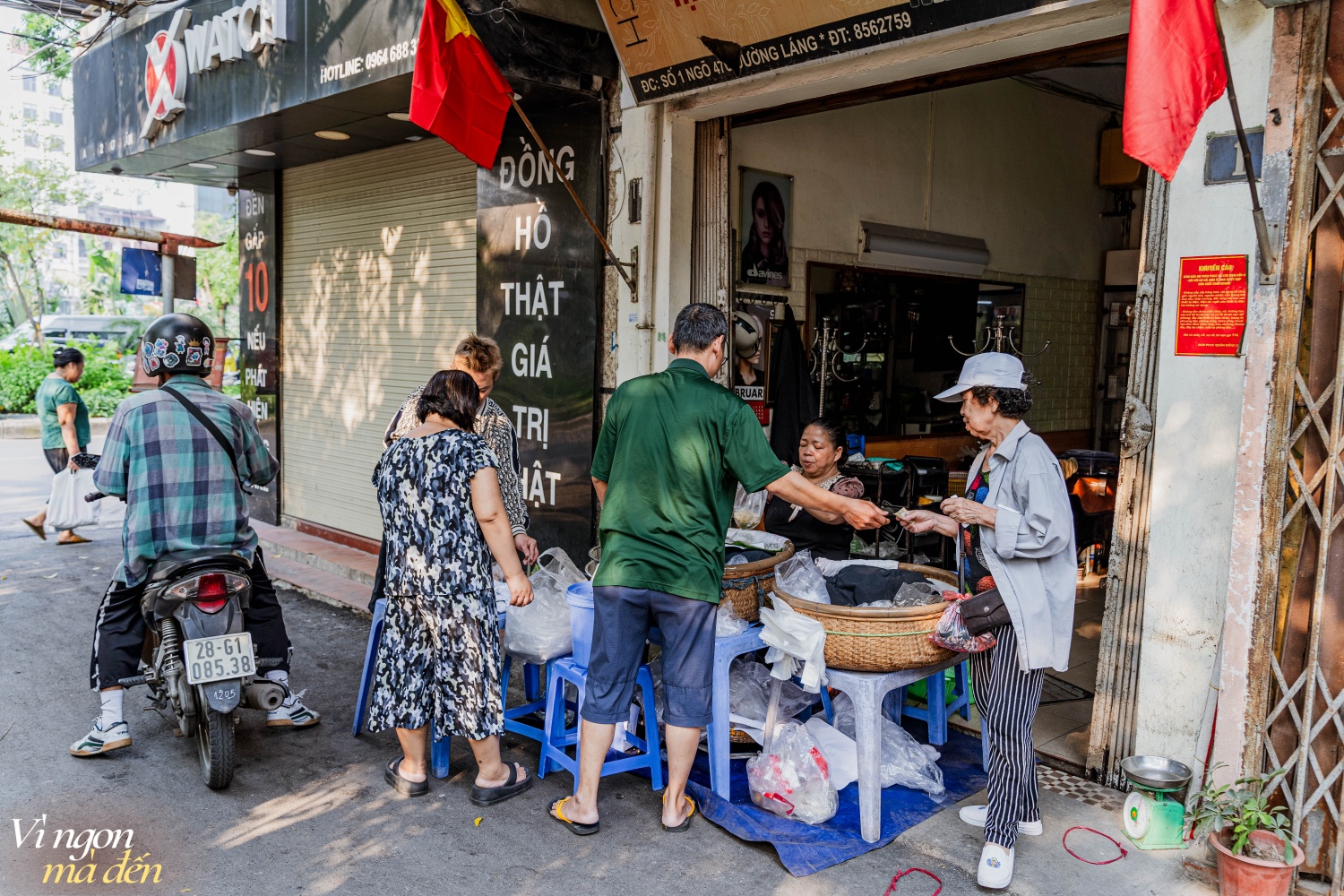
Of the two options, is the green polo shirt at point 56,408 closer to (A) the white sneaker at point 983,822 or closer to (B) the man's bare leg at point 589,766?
(B) the man's bare leg at point 589,766

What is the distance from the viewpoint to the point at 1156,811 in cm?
371

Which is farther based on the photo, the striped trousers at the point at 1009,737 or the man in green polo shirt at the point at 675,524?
the man in green polo shirt at the point at 675,524

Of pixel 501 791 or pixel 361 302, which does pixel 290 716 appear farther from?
pixel 361 302

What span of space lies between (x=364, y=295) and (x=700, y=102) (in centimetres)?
436

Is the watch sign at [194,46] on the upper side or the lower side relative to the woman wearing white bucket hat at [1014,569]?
upper

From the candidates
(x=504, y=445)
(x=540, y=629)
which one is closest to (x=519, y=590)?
(x=540, y=629)

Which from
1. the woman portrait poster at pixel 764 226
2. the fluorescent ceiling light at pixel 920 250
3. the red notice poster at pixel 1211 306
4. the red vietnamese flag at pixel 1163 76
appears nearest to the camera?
the red vietnamese flag at pixel 1163 76

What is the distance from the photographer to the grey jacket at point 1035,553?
137 inches

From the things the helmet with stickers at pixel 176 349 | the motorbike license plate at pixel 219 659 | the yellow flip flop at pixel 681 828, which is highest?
the helmet with stickers at pixel 176 349

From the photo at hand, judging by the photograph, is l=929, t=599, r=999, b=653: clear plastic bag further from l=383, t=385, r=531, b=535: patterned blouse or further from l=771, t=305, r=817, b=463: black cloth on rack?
l=771, t=305, r=817, b=463: black cloth on rack

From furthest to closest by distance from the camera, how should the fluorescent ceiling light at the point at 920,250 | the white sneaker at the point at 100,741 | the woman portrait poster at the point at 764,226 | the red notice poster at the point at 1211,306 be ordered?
the fluorescent ceiling light at the point at 920,250
the woman portrait poster at the point at 764,226
the white sneaker at the point at 100,741
the red notice poster at the point at 1211,306

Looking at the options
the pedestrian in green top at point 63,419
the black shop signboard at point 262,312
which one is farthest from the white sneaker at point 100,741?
the black shop signboard at point 262,312

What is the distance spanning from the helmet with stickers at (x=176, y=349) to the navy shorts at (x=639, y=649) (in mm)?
2158

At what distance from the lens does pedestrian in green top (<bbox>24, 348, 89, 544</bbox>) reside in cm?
877
